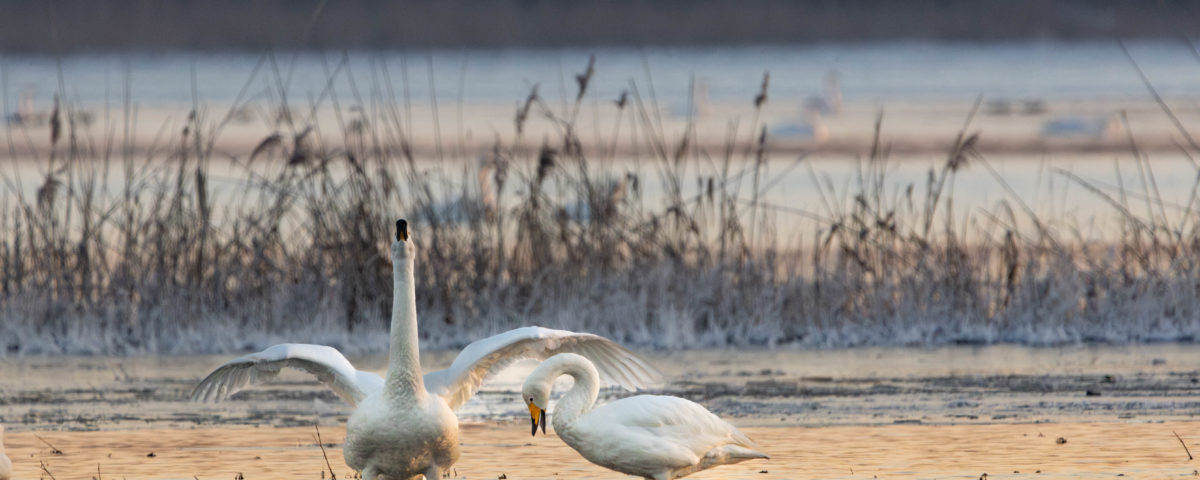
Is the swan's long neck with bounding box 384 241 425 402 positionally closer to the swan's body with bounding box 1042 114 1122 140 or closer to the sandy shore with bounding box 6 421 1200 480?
the sandy shore with bounding box 6 421 1200 480

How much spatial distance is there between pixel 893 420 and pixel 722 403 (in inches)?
40.4

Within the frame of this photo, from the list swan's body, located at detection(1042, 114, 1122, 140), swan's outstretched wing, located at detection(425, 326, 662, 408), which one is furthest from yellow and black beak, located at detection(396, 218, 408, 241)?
swan's body, located at detection(1042, 114, 1122, 140)

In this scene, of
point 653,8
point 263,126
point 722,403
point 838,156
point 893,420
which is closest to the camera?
point 893,420

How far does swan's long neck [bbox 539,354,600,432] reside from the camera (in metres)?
7.67

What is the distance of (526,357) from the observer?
8336 millimetres

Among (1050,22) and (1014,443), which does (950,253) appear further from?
(1050,22)

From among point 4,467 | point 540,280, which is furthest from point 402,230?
point 540,280

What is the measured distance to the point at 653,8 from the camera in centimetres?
4675

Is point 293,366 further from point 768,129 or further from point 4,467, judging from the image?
point 768,129

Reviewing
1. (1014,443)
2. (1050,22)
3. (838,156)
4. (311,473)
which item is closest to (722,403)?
(1014,443)

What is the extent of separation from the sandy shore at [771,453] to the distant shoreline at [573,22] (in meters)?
30.7

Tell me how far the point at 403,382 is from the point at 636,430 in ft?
3.02

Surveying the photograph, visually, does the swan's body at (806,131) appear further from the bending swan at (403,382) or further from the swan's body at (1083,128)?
the bending swan at (403,382)

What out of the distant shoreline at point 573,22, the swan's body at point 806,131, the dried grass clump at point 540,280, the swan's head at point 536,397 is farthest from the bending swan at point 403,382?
the distant shoreline at point 573,22
